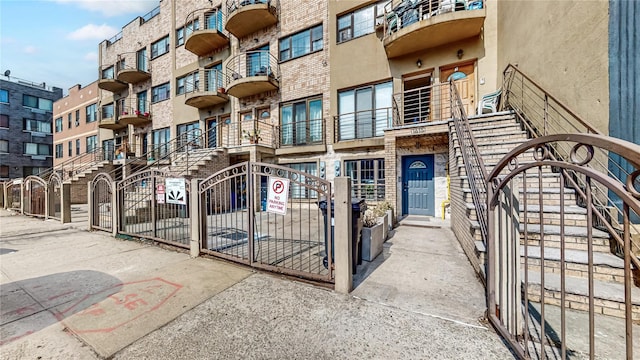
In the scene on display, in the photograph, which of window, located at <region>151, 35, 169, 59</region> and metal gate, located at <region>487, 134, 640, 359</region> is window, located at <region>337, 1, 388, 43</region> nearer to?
metal gate, located at <region>487, 134, 640, 359</region>

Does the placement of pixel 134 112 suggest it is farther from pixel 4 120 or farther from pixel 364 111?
pixel 4 120

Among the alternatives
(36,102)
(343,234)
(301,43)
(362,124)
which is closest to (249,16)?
(301,43)

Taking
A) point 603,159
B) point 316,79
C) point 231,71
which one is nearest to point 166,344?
point 603,159

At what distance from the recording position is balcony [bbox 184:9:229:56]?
13.0 meters

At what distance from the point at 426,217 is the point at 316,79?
769 cm

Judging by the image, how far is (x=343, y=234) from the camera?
3.46m

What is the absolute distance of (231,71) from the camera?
42.8 feet

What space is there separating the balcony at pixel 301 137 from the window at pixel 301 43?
339 cm

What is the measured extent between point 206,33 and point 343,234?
14.4 m

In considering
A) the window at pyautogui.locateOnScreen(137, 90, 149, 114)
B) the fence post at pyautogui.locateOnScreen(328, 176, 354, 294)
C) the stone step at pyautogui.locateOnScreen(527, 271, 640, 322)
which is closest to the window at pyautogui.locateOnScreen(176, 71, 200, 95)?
the window at pyautogui.locateOnScreen(137, 90, 149, 114)

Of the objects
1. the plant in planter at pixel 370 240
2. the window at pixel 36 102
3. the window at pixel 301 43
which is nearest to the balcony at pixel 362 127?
the window at pixel 301 43

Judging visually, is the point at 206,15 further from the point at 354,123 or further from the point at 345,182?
the point at 345,182

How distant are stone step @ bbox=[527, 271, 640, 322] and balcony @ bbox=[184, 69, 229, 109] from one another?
14.4 metres

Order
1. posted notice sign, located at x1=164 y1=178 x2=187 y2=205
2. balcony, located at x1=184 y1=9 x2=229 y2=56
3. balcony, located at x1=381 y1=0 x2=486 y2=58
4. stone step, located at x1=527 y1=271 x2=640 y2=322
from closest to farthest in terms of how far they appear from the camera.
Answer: stone step, located at x1=527 y1=271 x2=640 y2=322 → posted notice sign, located at x1=164 y1=178 x2=187 y2=205 → balcony, located at x1=381 y1=0 x2=486 y2=58 → balcony, located at x1=184 y1=9 x2=229 y2=56
